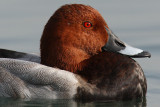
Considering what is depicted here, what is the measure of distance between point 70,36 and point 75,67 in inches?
16.8

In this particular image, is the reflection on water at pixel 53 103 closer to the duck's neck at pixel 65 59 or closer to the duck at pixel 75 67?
the duck at pixel 75 67

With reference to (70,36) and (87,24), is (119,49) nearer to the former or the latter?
(87,24)

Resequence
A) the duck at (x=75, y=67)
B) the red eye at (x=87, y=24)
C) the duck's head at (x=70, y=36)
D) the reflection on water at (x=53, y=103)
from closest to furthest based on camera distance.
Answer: the reflection on water at (x=53, y=103) < the duck at (x=75, y=67) < the duck's head at (x=70, y=36) < the red eye at (x=87, y=24)

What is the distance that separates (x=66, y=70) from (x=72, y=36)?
0.47m

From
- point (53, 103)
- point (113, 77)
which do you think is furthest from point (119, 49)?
point (53, 103)

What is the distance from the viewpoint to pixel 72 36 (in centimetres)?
810

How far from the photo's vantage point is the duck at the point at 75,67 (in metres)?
7.87

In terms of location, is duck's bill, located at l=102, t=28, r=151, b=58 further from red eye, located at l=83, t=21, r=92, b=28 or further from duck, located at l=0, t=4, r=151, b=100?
red eye, located at l=83, t=21, r=92, b=28

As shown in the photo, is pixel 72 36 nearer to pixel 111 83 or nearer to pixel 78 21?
pixel 78 21

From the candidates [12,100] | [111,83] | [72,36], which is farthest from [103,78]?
[12,100]

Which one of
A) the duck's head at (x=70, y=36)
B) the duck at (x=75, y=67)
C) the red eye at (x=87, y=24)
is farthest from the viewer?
the red eye at (x=87, y=24)

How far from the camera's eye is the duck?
7867 millimetres

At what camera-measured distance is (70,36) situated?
8094 millimetres

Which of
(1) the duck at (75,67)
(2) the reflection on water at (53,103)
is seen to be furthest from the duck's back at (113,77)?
(2) the reflection on water at (53,103)
